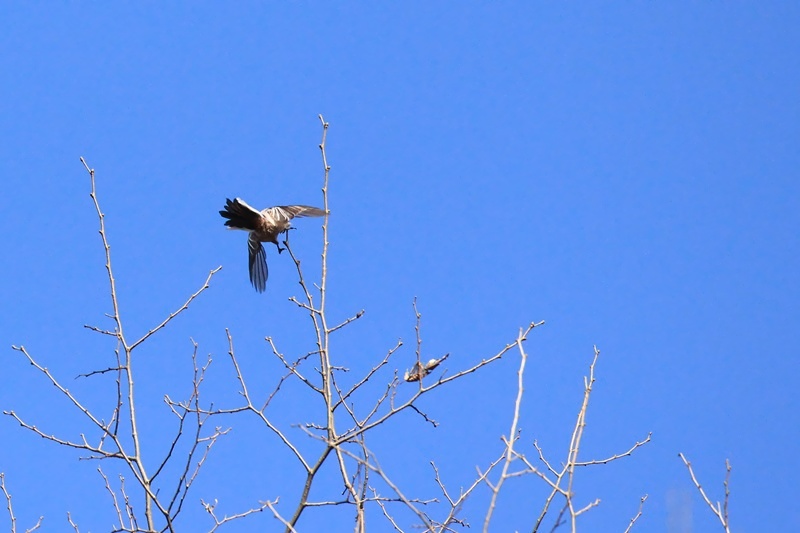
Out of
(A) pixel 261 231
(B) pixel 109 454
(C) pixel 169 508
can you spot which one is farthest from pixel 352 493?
(A) pixel 261 231

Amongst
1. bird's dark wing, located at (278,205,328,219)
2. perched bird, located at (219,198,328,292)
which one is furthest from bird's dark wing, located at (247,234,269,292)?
bird's dark wing, located at (278,205,328,219)

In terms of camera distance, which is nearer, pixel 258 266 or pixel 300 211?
pixel 300 211

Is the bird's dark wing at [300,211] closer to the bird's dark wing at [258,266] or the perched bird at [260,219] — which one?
the perched bird at [260,219]

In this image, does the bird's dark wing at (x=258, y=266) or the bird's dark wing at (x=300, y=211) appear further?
the bird's dark wing at (x=258, y=266)

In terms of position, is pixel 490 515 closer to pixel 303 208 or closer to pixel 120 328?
pixel 120 328

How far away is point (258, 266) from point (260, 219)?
21.7 inches

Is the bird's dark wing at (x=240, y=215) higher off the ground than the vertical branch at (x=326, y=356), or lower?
higher

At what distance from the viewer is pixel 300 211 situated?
6016 millimetres

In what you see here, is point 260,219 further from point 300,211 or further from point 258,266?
point 258,266

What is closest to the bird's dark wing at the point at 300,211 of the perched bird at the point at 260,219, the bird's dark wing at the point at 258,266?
the perched bird at the point at 260,219

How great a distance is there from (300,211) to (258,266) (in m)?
0.50

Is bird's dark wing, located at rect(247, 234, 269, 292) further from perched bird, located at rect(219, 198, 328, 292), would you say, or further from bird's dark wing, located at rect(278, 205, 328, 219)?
bird's dark wing, located at rect(278, 205, 328, 219)

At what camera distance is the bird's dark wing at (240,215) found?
5.68 m

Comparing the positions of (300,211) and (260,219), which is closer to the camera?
(260,219)
